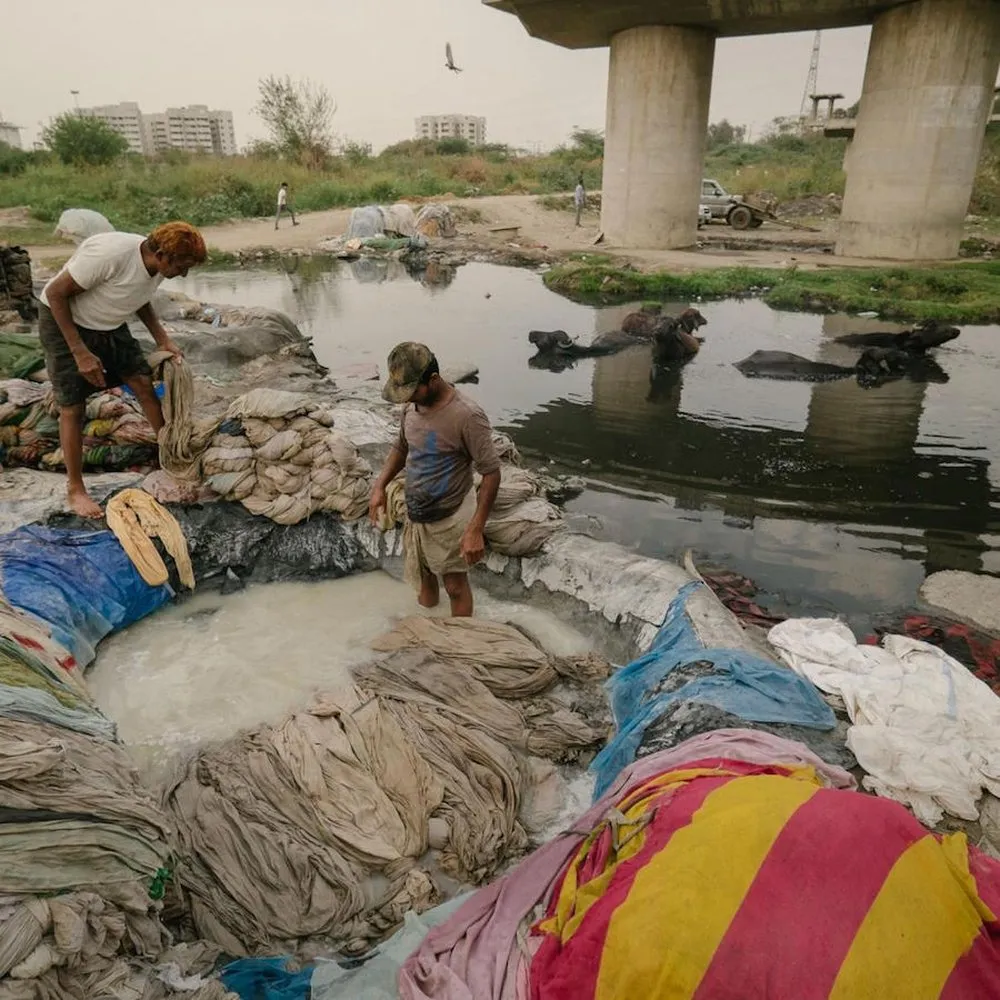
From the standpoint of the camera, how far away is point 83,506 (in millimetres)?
3889

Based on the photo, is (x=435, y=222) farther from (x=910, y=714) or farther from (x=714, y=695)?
A: (x=910, y=714)

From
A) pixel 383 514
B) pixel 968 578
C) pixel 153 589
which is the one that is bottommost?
pixel 968 578

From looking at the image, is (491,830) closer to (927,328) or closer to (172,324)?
(172,324)

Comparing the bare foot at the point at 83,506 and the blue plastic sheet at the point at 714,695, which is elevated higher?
the bare foot at the point at 83,506

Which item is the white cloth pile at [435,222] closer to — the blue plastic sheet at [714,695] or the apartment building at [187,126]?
the blue plastic sheet at [714,695]

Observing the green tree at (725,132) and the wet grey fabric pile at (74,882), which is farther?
the green tree at (725,132)

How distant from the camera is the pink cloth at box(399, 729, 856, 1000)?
1874 millimetres

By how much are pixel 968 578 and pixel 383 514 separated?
11.9ft

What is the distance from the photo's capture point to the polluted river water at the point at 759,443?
16.5ft

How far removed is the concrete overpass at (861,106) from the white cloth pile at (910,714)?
16.0 m

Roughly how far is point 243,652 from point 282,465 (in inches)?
47.8

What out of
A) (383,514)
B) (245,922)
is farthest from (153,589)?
(245,922)

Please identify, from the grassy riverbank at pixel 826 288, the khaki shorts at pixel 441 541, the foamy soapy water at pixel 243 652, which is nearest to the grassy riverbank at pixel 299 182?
the grassy riverbank at pixel 826 288

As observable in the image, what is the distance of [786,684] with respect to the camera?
2.87 metres
